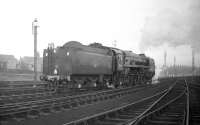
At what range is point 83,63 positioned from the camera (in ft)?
65.7

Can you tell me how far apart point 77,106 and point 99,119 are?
3.70 meters

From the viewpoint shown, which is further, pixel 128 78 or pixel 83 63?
pixel 128 78

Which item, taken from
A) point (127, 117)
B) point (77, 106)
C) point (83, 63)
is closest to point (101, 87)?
point (83, 63)

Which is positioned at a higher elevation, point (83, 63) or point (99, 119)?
point (83, 63)

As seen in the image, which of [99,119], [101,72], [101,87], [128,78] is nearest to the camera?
[99,119]

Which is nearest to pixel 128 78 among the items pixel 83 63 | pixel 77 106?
pixel 83 63

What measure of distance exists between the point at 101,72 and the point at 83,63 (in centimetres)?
331

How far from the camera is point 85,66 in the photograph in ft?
66.6

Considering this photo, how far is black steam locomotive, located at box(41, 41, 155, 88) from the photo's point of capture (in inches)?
754

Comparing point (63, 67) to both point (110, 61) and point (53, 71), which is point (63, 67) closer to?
point (53, 71)

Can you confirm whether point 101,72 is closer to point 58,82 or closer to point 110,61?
point 110,61

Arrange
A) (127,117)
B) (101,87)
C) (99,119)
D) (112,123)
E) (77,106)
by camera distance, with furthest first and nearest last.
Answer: (101,87) → (77,106) → (127,117) → (99,119) → (112,123)

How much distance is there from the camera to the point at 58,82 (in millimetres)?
19219

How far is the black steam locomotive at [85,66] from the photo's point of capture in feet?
62.8
